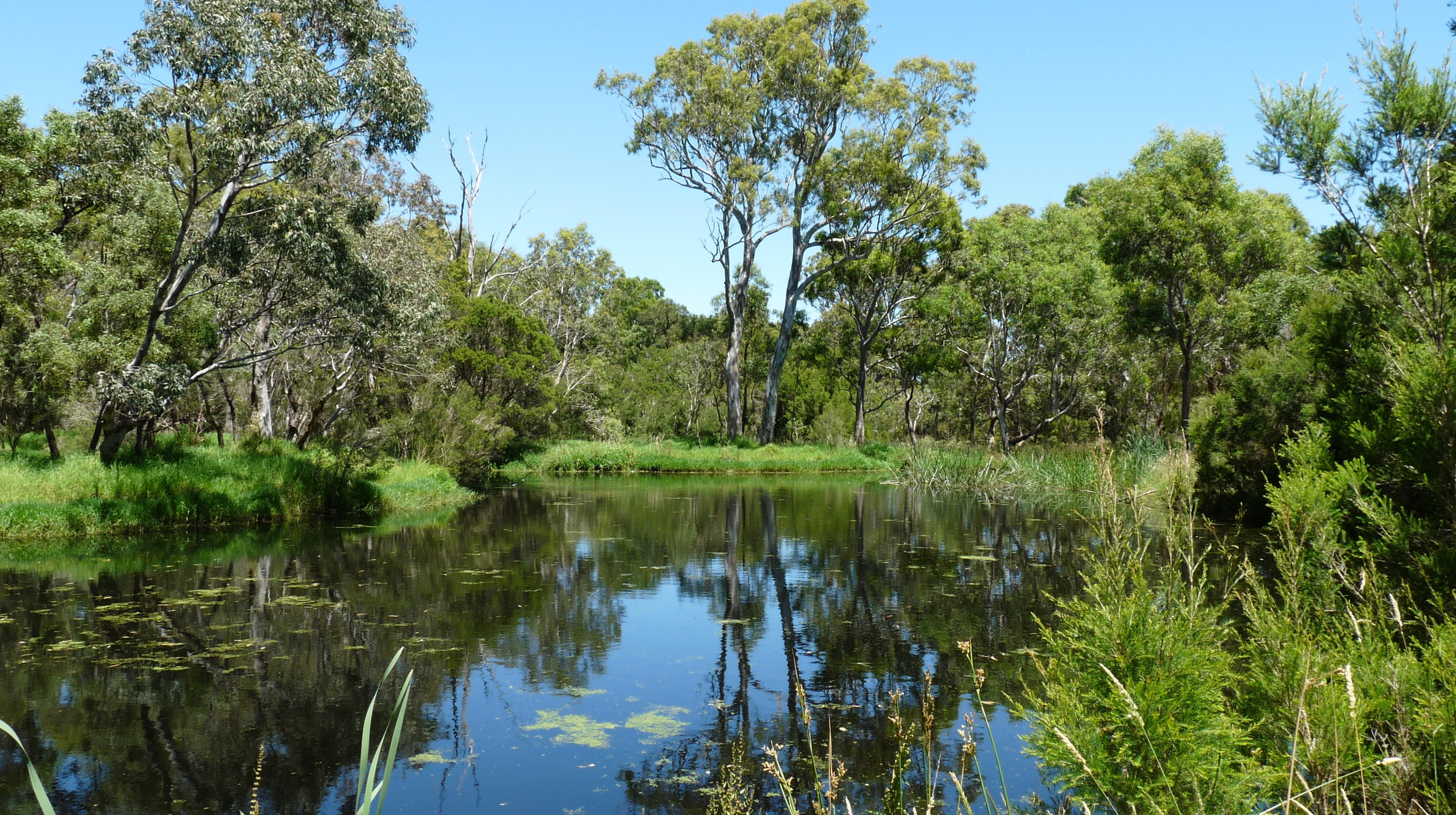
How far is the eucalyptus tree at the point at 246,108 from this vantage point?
14570 mm

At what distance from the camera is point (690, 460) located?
34219 millimetres

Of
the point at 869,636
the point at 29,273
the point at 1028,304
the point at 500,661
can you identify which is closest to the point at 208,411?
the point at 29,273

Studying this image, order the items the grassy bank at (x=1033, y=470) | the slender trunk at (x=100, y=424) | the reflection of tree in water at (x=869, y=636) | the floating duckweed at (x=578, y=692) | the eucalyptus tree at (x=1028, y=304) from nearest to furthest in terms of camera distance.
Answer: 1. the reflection of tree in water at (x=869, y=636)
2. the floating duckweed at (x=578, y=692)
3. the slender trunk at (x=100, y=424)
4. the grassy bank at (x=1033, y=470)
5. the eucalyptus tree at (x=1028, y=304)

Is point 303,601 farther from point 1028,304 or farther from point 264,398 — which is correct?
point 1028,304

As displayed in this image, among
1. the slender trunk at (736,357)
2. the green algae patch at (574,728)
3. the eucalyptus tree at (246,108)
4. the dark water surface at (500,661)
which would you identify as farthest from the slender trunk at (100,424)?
the slender trunk at (736,357)

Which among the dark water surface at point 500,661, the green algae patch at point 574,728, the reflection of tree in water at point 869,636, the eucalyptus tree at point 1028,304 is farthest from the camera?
the eucalyptus tree at point 1028,304

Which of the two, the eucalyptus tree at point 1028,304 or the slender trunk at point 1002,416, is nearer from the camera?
the eucalyptus tree at point 1028,304

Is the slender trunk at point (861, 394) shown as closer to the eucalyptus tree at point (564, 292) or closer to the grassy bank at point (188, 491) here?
the eucalyptus tree at point (564, 292)

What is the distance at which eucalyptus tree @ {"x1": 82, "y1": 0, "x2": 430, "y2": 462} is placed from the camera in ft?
47.8

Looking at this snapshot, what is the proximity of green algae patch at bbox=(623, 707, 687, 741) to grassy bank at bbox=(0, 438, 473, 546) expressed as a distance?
42.6 ft

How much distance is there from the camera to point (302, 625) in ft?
30.5

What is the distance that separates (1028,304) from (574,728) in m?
28.4

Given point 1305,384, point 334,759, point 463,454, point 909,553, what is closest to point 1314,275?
point 1305,384

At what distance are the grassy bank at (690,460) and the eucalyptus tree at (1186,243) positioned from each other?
1122 centimetres
